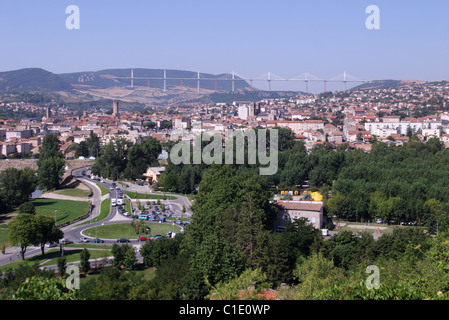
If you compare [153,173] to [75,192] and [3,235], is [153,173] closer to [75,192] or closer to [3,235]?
[75,192]

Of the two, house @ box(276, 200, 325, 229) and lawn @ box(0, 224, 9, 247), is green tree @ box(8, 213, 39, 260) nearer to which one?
lawn @ box(0, 224, 9, 247)

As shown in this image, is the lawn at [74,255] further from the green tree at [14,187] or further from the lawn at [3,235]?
the green tree at [14,187]

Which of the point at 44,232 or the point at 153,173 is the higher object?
the point at 153,173

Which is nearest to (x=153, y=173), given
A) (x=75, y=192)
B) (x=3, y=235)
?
(x=75, y=192)
